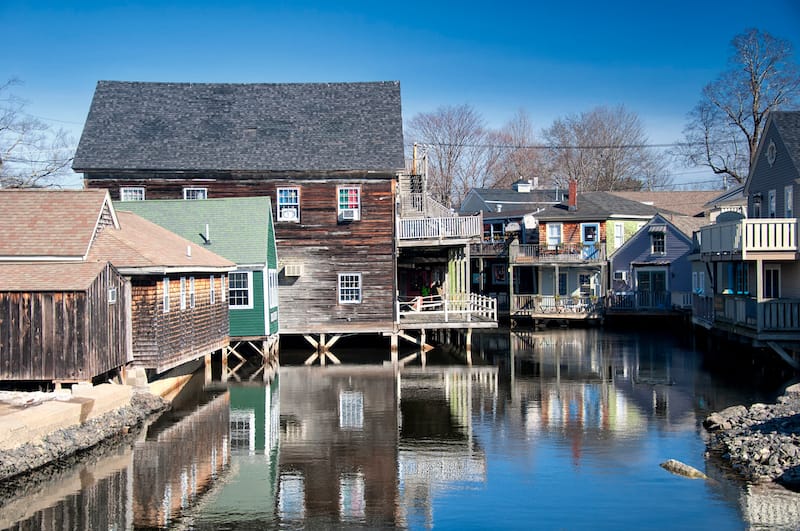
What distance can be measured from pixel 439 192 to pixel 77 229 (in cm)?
5447

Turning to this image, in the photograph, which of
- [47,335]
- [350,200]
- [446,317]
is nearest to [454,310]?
[446,317]

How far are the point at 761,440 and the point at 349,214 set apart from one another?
20111mm

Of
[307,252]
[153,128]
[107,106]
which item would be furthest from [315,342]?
[107,106]

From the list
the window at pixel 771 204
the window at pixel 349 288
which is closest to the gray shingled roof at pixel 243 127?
the window at pixel 349 288

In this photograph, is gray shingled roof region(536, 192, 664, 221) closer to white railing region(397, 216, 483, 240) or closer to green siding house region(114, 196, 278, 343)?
white railing region(397, 216, 483, 240)

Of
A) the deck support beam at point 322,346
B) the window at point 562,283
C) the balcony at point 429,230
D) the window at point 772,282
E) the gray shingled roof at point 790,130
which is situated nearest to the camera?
the gray shingled roof at point 790,130

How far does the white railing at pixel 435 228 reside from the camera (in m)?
35.2

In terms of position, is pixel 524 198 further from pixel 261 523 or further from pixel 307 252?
pixel 261 523

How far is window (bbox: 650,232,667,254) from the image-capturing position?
46.7 metres

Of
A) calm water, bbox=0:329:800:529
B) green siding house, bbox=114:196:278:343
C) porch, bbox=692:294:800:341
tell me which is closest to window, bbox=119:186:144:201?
green siding house, bbox=114:196:278:343

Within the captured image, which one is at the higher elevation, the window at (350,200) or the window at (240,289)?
the window at (350,200)

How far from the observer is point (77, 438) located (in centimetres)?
1686

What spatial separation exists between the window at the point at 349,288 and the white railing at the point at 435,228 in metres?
2.53

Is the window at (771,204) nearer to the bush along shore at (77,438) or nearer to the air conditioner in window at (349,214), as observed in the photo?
the air conditioner in window at (349,214)
